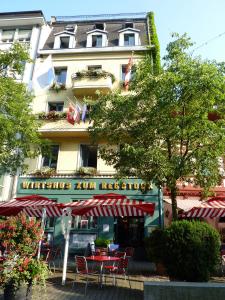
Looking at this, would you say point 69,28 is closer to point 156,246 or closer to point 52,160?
point 52,160

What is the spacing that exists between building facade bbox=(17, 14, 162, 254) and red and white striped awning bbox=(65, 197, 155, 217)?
3.77 m

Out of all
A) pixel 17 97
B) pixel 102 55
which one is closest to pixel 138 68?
pixel 17 97

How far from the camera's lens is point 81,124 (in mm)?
21406

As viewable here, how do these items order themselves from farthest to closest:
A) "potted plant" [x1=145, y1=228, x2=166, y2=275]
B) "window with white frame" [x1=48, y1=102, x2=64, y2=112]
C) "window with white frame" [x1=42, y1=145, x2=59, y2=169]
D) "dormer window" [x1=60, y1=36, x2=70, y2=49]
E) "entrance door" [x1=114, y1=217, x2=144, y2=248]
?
1. "dormer window" [x1=60, y1=36, x2=70, y2=49]
2. "window with white frame" [x1=48, y1=102, x2=64, y2=112]
3. "window with white frame" [x1=42, y1=145, x2=59, y2=169]
4. "entrance door" [x1=114, y1=217, x2=144, y2=248]
5. "potted plant" [x1=145, y1=228, x2=166, y2=275]

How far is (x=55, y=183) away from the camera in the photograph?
20312mm

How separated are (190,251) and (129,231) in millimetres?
11383

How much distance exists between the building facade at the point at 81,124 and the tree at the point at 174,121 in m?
5.32

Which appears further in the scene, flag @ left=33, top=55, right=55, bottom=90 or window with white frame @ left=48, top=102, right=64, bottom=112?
window with white frame @ left=48, top=102, right=64, bottom=112

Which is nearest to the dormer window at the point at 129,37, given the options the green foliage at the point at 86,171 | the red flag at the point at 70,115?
the red flag at the point at 70,115

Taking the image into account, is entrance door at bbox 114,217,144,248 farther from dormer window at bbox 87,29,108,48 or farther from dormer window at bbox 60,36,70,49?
dormer window at bbox 60,36,70,49

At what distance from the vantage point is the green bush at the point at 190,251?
8711mm

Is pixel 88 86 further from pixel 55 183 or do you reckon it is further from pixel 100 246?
pixel 100 246

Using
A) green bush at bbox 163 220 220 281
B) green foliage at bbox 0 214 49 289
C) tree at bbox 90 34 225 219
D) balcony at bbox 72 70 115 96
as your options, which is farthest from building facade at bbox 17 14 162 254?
green foliage at bbox 0 214 49 289

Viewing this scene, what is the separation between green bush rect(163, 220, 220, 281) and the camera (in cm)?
871
